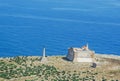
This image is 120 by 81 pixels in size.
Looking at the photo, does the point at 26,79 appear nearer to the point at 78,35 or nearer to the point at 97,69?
the point at 97,69

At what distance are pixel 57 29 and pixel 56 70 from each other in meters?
70.4

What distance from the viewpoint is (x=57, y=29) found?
133 meters

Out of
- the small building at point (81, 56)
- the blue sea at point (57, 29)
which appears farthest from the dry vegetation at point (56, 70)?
the blue sea at point (57, 29)

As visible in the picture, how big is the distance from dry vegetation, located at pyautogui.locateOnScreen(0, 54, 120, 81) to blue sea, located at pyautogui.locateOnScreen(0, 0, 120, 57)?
96.0ft

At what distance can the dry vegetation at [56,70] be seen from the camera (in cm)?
5816

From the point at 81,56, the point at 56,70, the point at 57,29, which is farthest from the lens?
the point at 57,29

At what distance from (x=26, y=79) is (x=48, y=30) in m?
74.3

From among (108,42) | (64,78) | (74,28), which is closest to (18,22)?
(74,28)

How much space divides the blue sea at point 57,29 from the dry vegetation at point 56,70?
29266 mm

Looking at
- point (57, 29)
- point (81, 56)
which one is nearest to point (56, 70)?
point (81, 56)

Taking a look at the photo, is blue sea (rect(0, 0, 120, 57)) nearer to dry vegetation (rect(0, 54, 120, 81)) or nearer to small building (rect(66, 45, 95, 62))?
small building (rect(66, 45, 95, 62))

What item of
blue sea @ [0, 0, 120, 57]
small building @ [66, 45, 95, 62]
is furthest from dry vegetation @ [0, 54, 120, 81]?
blue sea @ [0, 0, 120, 57]

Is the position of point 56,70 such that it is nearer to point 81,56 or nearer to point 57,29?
point 81,56

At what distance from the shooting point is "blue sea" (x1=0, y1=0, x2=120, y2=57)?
106 meters
